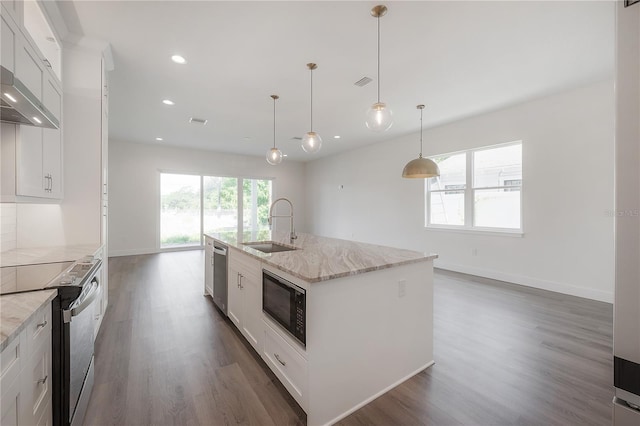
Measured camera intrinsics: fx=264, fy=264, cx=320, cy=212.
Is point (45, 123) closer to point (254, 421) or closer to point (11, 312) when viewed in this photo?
point (11, 312)

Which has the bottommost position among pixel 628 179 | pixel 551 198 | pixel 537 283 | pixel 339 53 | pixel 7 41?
pixel 537 283

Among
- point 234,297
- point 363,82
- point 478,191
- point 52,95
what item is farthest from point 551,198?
point 52,95

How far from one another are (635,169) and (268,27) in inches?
109

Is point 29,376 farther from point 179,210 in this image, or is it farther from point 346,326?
point 179,210

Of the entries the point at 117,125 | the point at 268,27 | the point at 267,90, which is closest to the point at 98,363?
the point at 268,27

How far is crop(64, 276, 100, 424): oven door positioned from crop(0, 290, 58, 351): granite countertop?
156 millimetres

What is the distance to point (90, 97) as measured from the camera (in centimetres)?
271

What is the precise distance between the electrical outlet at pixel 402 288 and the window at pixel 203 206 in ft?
18.5

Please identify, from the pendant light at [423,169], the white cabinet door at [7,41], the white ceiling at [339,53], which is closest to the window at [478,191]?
the white ceiling at [339,53]

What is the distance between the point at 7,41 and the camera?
155 cm

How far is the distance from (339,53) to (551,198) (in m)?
3.89

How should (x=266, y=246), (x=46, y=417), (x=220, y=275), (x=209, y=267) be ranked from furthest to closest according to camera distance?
(x=209, y=267) < (x=220, y=275) < (x=266, y=246) < (x=46, y=417)

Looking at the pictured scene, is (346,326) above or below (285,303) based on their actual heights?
below

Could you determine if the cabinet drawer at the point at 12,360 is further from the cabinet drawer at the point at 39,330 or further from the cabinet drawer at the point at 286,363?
the cabinet drawer at the point at 286,363
